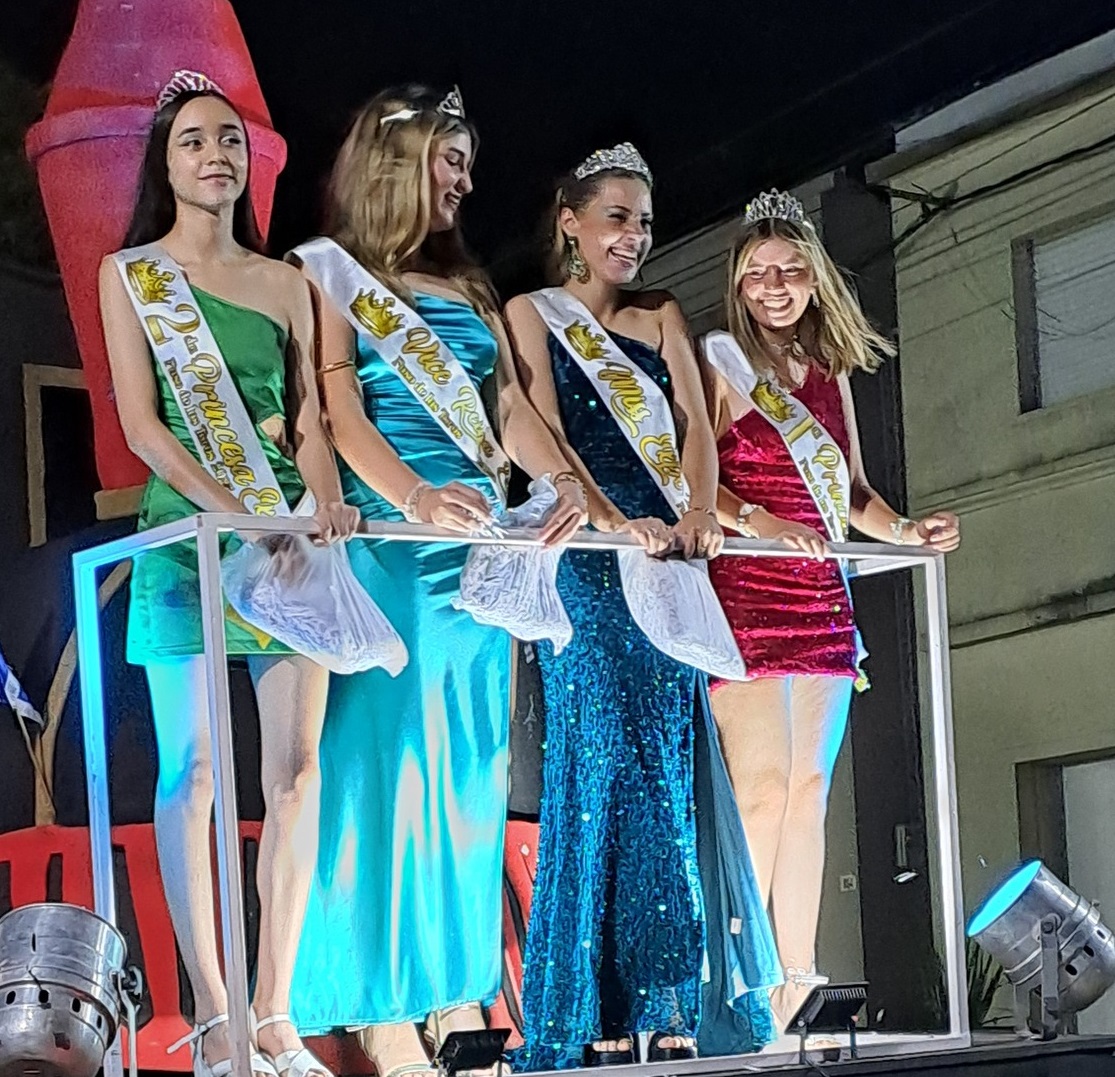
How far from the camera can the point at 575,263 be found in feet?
13.3

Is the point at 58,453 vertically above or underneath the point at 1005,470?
underneath

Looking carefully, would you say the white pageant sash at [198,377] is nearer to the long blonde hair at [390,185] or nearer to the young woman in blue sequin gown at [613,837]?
the long blonde hair at [390,185]

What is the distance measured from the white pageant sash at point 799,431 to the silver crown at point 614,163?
0.36m

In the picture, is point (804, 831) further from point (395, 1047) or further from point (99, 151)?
point (99, 151)

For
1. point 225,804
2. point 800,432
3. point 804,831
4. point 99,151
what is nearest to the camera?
point 225,804

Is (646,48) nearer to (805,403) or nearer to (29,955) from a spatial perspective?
(805,403)

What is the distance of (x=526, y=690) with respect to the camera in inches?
153

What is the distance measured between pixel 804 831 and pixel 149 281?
154 centimetres

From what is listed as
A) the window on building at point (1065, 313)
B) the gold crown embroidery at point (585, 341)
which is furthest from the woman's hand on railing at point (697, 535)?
the window on building at point (1065, 313)

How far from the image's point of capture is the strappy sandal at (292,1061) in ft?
10.9

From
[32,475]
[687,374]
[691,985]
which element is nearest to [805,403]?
[687,374]

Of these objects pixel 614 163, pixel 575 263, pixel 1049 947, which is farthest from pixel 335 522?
pixel 1049 947

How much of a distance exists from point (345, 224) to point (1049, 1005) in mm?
1928

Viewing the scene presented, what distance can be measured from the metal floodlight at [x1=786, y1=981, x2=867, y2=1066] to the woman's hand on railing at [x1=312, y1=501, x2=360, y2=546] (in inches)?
44.0
